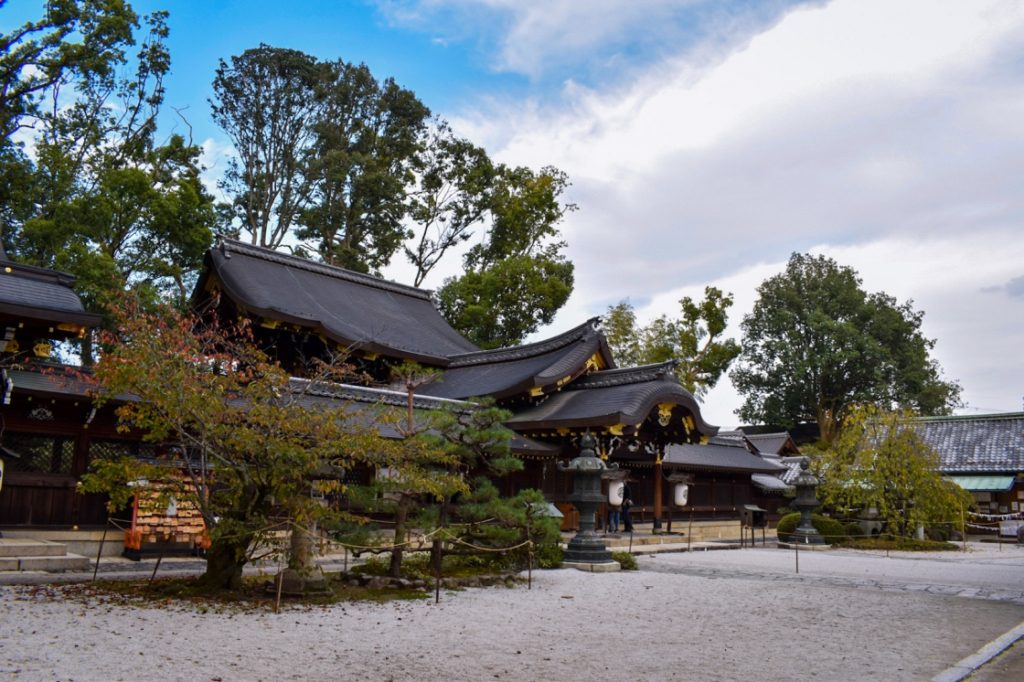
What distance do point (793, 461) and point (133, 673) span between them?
38.7 meters

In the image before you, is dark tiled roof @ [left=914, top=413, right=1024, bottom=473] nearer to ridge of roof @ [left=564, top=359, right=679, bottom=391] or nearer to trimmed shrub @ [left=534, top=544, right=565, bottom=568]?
ridge of roof @ [left=564, top=359, right=679, bottom=391]

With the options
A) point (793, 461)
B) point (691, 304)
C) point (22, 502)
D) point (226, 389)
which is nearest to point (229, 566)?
point (226, 389)

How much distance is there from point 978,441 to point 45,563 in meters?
37.9

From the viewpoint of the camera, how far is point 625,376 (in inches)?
895

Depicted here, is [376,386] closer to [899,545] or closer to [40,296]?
[40,296]

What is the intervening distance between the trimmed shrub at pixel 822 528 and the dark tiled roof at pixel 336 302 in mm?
12224

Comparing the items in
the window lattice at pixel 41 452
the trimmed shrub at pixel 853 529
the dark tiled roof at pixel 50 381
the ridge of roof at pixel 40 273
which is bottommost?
the trimmed shrub at pixel 853 529

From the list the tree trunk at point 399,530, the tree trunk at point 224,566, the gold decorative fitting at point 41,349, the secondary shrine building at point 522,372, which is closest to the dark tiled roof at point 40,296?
the gold decorative fitting at point 41,349

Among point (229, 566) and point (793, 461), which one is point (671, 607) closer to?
point (229, 566)

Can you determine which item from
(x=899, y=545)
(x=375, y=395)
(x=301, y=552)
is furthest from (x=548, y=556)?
(x=899, y=545)

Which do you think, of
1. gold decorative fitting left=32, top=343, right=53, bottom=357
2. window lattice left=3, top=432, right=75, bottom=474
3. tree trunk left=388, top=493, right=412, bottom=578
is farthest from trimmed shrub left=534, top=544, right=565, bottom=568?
gold decorative fitting left=32, top=343, right=53, bottom=357

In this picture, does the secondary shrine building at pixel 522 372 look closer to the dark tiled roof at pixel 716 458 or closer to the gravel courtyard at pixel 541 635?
the dark tiled roof at pixel 716 458

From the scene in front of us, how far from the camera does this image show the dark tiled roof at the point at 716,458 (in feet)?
88.7

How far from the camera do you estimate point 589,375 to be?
78.7 feet
